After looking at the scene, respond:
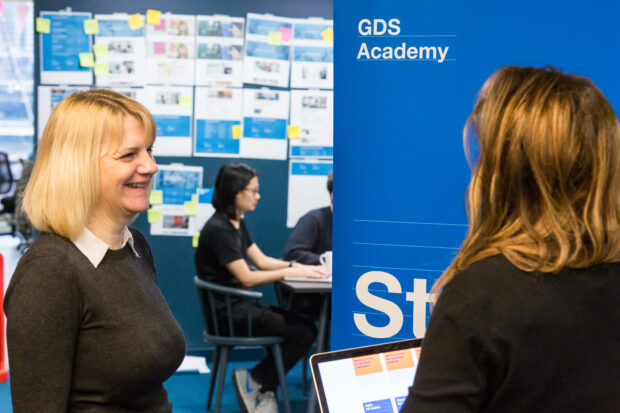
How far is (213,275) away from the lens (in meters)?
3.99

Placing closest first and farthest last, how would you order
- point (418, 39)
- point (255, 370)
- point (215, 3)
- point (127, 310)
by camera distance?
point (127, 310)
point (418, 39)
point (255, 370)
point (215, 3)

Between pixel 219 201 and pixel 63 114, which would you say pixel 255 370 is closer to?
pixel 219 201

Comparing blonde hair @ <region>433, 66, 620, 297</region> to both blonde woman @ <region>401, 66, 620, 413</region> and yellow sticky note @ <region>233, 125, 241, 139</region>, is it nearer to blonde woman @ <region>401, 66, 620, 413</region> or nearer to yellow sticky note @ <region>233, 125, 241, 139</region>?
blonde woman @ <region>401, 66, 620, 413</region>

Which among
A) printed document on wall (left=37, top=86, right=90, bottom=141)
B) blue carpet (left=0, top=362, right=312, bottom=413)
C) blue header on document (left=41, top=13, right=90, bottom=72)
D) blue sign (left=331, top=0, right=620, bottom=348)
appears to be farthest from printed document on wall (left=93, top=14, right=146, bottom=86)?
blue sign (left=331, top=0, right=620, bottom=348)

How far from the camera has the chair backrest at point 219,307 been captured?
379cm

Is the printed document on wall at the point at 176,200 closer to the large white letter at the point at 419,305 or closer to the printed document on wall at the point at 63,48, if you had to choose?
the printed document on wall at the point at 63,48

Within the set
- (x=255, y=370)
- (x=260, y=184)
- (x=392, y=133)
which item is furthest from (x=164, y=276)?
(x=392, y=133)

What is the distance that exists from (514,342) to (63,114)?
1028 mm

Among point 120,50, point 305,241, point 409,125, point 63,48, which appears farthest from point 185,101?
point 409,125

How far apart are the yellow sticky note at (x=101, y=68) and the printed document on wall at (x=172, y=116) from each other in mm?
311

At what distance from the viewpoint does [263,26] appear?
191 inches

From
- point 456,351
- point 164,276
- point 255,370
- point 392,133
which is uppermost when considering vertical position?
point 392,133

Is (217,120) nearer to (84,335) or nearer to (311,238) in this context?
(311,238)

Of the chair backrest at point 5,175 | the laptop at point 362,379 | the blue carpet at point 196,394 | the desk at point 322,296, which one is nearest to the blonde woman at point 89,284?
the laptop at point 362,379
